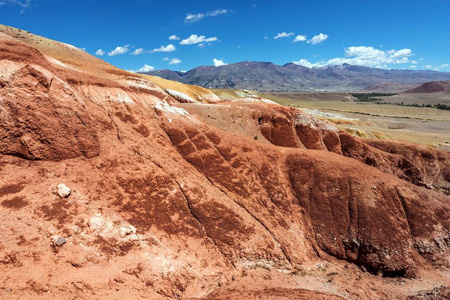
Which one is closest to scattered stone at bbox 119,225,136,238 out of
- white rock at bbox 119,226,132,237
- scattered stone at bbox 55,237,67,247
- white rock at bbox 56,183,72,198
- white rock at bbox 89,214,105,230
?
white rock at bbox 119,226,132,237

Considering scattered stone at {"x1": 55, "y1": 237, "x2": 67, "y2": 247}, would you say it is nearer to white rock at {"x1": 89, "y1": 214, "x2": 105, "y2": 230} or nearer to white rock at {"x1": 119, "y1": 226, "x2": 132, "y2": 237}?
white rock at {"x1": 89, "y1": 214, "x2": 105, "y2": 230}

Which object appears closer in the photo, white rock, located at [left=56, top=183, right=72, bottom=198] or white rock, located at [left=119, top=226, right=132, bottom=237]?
white rock, located at [left=56, top=183, right=72, bottom=198]

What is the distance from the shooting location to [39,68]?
1808 cm

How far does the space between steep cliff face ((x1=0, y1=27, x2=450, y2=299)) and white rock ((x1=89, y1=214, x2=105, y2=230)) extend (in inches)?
2.8

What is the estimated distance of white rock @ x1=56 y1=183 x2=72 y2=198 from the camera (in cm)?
1491

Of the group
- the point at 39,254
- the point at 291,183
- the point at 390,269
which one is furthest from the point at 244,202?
the point at 39,254

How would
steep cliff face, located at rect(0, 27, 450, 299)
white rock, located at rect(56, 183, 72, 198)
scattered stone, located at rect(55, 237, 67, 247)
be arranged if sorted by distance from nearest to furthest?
scattered stone, located at rect(55, 237, 67, 247)
steep cliff face, located at rect(0, 27, 450, 299)
white rock, located at rect(56, 183, 72, 198)

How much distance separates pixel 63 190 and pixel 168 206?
687cm

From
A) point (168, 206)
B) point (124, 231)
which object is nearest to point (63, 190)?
point (124, 231)

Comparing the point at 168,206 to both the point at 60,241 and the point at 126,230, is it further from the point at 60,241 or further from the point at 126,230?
the point at 60,241

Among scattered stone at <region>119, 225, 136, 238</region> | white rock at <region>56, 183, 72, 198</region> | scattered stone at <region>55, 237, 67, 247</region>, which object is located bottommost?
scattered stone at <region>119, 225, 136, 238</region>

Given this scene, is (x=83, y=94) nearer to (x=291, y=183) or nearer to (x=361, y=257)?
(x=291, y=183)

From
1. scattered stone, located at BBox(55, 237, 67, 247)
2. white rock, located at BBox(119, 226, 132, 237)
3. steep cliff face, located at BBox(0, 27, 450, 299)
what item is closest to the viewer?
scattered stone, located at BBox(55, 237, 67, 247)

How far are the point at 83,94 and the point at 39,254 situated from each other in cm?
1458
